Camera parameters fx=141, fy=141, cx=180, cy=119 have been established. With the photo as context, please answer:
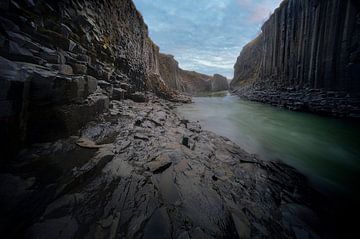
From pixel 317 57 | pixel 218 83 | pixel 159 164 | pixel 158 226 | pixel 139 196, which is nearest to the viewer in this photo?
pixel 158 226

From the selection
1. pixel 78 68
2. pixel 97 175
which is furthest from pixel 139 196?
pixel 78 68

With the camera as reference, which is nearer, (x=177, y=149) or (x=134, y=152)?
(x=134, y=152)

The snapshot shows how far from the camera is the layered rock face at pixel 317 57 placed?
37.6 ft

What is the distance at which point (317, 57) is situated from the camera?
46.0ft

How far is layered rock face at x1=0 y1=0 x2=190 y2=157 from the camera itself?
2366 mm

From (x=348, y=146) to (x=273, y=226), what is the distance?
791 cm

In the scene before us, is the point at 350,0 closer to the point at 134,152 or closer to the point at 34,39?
the point at 134,152

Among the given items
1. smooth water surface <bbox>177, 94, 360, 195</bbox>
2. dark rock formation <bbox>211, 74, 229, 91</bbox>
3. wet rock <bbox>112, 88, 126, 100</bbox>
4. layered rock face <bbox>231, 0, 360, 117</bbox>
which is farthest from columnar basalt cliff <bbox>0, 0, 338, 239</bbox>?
dark rock formation <bbox>211, 74, 229, 91</bbox>

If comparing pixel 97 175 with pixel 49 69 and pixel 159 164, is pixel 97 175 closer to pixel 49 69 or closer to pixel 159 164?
pixel 159 164

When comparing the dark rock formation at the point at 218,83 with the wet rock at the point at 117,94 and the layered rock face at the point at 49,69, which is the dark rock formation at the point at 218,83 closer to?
the layered rock face at the point at 49,69

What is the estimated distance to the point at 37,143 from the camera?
2.69 m

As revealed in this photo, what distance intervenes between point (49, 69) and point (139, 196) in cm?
355

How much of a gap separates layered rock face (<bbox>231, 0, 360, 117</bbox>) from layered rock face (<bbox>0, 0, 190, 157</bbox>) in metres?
17.8

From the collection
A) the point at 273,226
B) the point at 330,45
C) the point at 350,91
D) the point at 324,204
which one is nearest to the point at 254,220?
the point at 273,226
